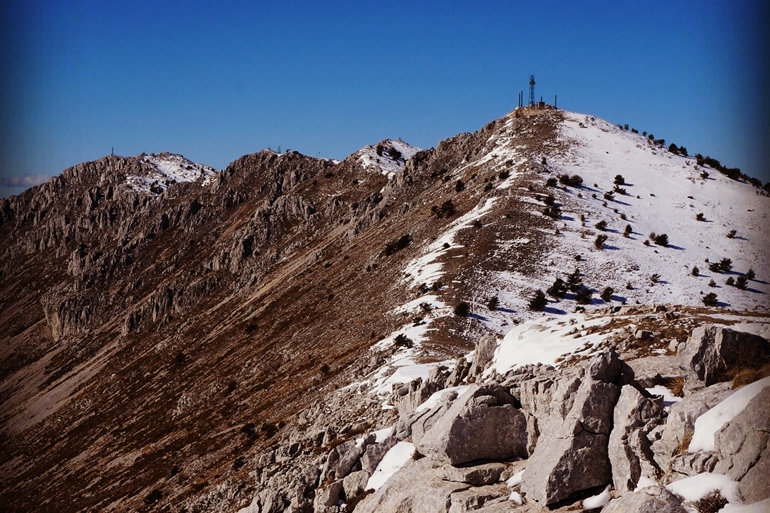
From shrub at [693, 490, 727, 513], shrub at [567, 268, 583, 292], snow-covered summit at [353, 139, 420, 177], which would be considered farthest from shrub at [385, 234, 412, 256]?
snow-covered summit at [353, 139, 420, 177]

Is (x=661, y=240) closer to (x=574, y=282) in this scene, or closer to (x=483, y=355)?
(x=574, y=282)

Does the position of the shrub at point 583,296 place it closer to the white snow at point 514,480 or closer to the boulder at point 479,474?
the boulder at point 479,474

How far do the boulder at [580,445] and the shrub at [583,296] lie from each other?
3787 cm

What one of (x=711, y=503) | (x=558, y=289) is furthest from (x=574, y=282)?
(x=711, y=503)

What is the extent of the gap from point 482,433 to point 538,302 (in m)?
34.9

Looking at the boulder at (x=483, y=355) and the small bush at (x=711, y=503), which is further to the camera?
the boulder at (x=483, y=355)

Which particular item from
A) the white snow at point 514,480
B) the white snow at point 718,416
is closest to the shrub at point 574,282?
the white snow at point 514,480

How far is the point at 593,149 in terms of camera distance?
93.6 m

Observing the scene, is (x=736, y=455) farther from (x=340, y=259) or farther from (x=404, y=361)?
(x=340, y=259)

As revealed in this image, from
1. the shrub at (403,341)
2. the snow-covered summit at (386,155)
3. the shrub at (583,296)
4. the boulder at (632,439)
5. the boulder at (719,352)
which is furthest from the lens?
the snow-covered summit at (386,155)

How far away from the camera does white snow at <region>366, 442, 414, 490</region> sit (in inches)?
937

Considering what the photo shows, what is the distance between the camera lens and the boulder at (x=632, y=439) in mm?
16203

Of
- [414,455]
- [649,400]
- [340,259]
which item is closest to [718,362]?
[649,400]

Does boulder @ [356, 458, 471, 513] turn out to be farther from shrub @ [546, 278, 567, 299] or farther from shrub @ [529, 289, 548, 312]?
shrub @ [546, 278, 567, 299]
